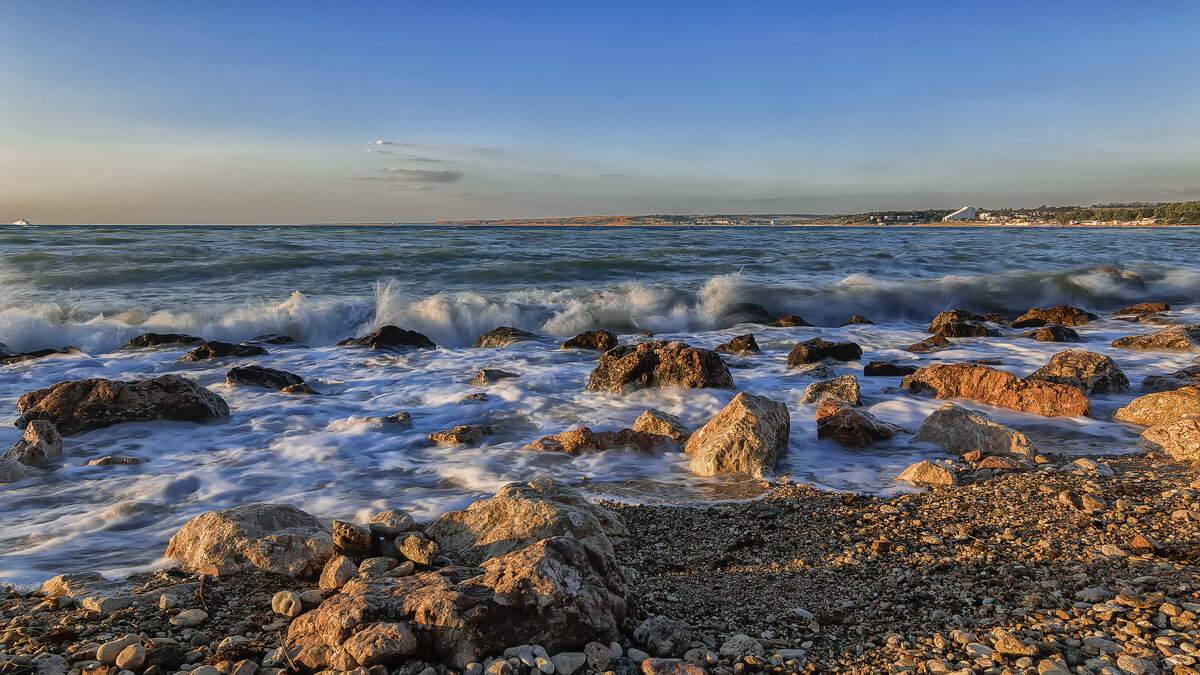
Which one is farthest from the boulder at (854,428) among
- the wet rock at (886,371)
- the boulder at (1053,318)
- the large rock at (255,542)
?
the boulder at (1053,318)

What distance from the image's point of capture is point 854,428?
15.2 ft

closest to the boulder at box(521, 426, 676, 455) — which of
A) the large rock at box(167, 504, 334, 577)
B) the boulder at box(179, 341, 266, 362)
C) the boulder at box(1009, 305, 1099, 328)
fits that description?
the large rock at box(167, 504, 334, 577)

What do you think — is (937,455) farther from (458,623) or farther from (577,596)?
(458,623)

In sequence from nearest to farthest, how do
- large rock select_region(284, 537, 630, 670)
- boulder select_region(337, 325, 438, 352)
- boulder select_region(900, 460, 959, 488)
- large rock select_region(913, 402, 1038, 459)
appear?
large rock select_region(284, 537, 630, 670)
boulder select_region(900, 460, 959, 488)
large rock select_region(913, 402, 1038, 459)
boulder select_region(337, 325, 438, 352)

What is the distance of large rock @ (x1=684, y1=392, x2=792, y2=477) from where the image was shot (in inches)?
159

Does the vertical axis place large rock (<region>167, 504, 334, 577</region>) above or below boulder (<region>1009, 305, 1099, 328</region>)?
above

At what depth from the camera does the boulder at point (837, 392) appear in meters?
5.73

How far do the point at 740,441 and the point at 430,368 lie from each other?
4.78 meters

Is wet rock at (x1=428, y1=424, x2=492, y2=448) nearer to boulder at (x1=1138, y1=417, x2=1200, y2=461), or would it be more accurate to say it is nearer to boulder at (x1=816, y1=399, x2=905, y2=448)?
boulder at (x1=816, y1=399, x2=905, y2=448)

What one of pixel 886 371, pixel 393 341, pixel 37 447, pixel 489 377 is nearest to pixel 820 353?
pixel 886 371

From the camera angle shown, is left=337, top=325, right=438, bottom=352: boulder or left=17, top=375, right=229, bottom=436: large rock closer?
left=17, top=375, right=229, bottom=436: large rock

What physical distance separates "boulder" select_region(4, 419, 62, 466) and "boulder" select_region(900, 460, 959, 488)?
535 centimetres

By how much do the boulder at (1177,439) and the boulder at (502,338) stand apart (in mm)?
7300

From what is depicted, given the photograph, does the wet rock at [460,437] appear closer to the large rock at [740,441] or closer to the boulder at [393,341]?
the large rock at [740,441]
